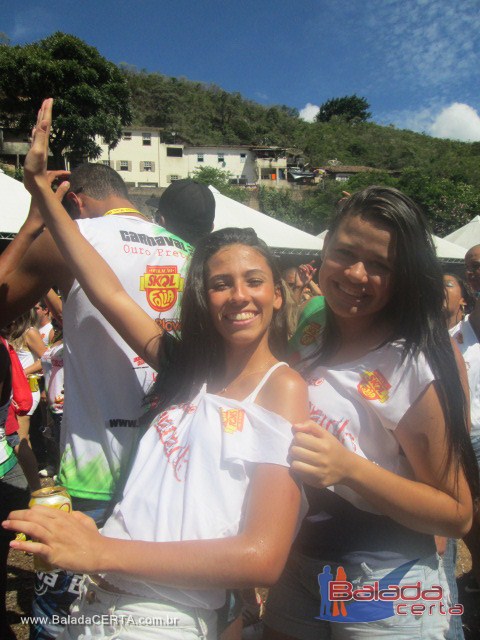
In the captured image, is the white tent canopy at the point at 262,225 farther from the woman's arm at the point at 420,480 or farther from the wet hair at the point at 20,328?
the woman's arm at the point at 420,480

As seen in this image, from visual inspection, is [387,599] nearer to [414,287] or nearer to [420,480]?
[420,480]

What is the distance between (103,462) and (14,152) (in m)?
56.2

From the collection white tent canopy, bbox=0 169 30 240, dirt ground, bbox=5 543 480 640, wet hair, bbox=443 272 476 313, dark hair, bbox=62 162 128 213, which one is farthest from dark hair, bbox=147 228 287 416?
white tent canopy, bbox=0 169 30 240

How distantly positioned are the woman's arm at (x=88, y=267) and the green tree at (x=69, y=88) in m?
40.3

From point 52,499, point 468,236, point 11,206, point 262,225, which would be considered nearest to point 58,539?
point 52,499

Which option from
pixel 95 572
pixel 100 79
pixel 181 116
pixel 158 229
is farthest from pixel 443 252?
pixel 181 116

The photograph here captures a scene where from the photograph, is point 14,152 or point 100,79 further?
point 14,152

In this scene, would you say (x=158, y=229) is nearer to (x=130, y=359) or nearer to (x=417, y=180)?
(x=130, y=359)

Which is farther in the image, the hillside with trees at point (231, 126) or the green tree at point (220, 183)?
the green tree at point (220, 183)

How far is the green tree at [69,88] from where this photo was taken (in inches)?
1489

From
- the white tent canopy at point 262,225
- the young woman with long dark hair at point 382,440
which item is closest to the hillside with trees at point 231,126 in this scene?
the white tent canopy at point 262,225

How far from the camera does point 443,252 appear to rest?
9.91 metres

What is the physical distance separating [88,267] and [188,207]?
803 millimetres

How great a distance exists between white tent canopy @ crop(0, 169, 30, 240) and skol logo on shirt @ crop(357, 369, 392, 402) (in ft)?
18.4
